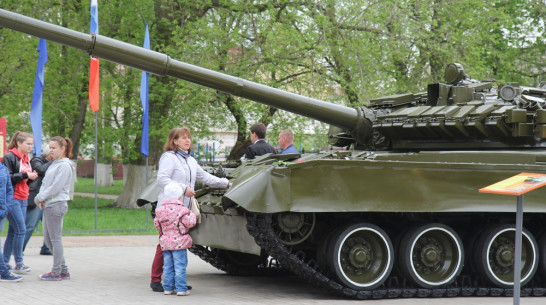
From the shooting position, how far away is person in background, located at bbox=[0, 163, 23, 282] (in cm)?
977

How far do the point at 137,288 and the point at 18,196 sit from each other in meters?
2.38

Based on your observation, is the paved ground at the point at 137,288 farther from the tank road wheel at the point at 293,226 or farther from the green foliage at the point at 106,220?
the green foliage at the point at 106,220

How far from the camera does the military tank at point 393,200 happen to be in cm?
908

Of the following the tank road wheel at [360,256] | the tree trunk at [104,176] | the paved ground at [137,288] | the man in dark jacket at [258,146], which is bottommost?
the paved ground at [137,288]

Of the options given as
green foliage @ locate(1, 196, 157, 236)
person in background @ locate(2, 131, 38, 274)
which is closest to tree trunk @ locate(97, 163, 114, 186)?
green foliage @ locate(1, 196, 157, 236)

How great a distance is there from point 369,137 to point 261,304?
3442mm

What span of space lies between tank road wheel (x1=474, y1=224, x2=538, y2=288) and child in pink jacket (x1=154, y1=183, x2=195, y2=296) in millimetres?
3568

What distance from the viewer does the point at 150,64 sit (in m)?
9.71

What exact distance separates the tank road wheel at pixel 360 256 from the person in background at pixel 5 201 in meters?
3.91

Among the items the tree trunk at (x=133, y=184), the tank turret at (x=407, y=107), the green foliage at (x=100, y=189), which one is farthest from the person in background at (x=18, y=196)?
the green foliage at (x=100, y=189)

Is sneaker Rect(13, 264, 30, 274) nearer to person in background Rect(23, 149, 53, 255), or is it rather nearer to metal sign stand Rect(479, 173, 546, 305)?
person in background Rect(23, 149, 53, 255)

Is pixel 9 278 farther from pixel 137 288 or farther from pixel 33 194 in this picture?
pixel 33 194

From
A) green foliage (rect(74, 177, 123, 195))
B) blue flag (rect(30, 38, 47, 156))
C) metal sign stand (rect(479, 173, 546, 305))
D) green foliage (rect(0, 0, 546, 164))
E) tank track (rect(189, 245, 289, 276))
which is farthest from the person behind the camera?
green foliage (rect(74, 177, 123, 195))

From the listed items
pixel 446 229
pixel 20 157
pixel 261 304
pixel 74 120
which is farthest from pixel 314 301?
pixel 74 120
